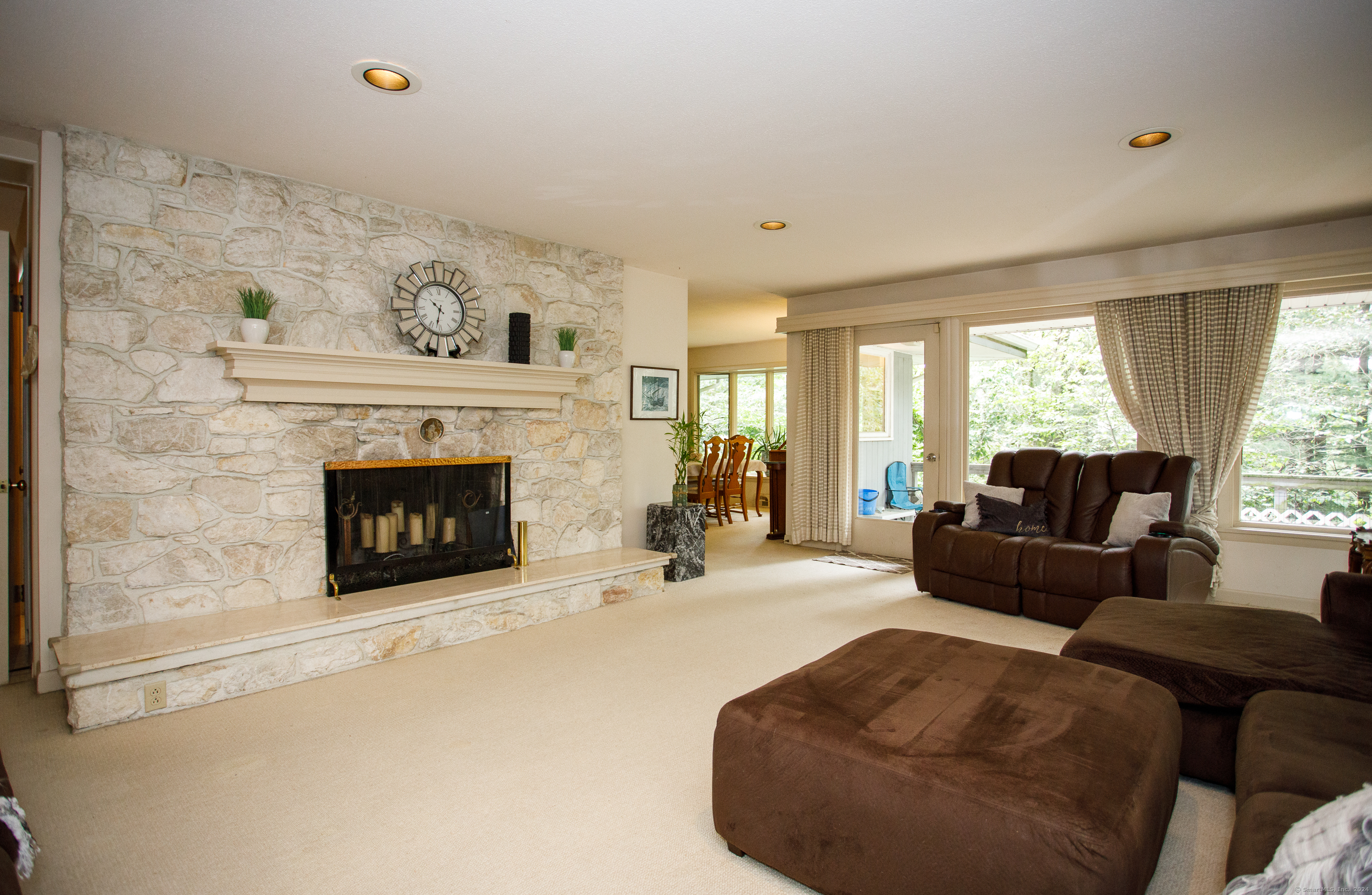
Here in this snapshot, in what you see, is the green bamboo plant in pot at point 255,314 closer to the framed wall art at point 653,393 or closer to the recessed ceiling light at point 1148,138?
the framed wall art at point 653,393

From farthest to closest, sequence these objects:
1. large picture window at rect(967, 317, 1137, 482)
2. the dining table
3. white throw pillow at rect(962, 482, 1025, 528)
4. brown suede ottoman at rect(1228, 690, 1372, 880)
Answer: the dining table
large picture window at rect(967, 317, 1137, 482)
white throw pillow at rect(962, 482, 1025, 528)
brown suede ottoman at rect(1228, 690, 1372, 880)

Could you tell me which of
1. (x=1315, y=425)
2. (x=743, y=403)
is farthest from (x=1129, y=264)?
(x=743, y=403)

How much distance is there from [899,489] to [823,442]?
2.61ft

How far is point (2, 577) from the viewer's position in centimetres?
313

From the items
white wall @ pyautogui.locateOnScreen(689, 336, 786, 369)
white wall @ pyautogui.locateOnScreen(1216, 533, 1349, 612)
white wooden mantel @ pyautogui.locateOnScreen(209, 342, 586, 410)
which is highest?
white wall @ pyautogui.locateOnScreen(689, 336, 786, 369)

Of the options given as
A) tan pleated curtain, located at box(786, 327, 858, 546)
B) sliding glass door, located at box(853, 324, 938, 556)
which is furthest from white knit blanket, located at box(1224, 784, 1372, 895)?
tan pleated curtain, located at box(786, 327, 858, 546)

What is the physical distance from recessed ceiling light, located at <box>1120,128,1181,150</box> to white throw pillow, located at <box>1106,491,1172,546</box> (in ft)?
6.69

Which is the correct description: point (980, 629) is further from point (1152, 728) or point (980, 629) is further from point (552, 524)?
point (552, 524)

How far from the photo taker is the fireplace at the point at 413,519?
3.57 meters

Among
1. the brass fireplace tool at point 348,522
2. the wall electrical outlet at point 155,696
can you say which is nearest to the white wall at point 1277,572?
the brass fireplace tool at point 348,522

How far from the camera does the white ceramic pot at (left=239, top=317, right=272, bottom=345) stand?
122 inches

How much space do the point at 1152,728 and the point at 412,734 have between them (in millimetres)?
2349

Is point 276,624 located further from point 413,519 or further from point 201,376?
point 201,376

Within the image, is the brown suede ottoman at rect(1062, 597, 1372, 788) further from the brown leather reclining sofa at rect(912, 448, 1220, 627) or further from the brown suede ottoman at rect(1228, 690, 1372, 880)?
the brown leather reclining sofa at rect(912, 448, 1220, 627)
